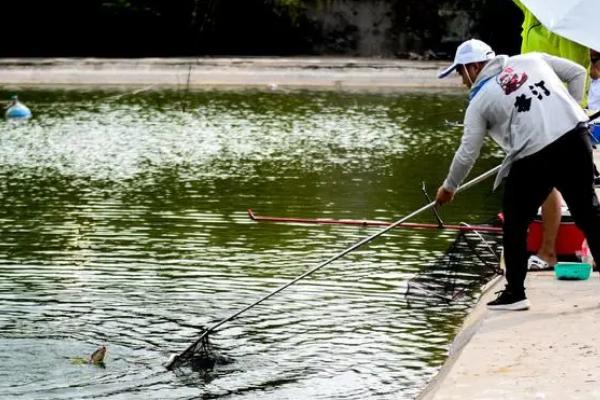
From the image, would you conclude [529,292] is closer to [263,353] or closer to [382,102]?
[263,353]

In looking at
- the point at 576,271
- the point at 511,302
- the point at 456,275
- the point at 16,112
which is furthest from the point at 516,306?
the point at 16,112

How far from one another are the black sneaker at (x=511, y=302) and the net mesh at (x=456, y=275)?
1870 mm

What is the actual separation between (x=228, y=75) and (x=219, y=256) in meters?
20.2

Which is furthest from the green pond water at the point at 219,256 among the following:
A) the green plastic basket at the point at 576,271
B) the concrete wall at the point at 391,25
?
the concrete wall at the point at 391,25

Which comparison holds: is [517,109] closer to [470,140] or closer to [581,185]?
[470,140]

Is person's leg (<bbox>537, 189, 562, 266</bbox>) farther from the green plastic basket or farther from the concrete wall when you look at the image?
the concrete wall

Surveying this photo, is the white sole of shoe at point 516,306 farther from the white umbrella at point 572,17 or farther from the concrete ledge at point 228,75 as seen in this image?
the concrete ledge at point 228,75

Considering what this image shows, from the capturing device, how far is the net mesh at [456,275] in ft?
32.0

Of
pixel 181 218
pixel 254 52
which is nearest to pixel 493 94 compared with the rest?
pixel 181 218

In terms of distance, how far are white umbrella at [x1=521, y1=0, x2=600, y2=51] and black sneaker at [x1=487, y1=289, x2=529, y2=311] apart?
2409mm

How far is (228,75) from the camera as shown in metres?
31.3

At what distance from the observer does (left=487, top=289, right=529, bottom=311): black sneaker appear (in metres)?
7.70

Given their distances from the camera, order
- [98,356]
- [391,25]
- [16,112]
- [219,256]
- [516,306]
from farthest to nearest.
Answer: [391,25], [16,112], [219,256], [98,356], [516,306]

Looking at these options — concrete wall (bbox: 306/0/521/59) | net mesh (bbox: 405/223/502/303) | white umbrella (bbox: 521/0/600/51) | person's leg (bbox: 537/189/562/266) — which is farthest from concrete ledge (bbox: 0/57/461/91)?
person's leg (bbox: 537/189/562/266)
